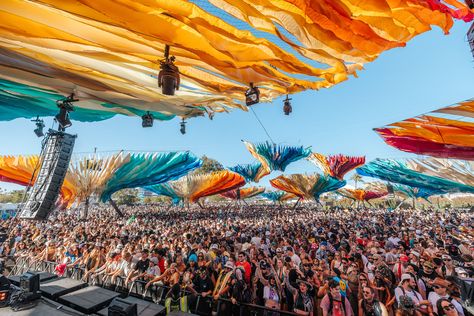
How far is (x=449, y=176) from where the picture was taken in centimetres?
1667

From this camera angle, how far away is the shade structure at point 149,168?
21.5m

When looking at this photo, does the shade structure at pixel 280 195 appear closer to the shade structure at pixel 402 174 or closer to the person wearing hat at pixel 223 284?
the shade structure at pixel 402 174

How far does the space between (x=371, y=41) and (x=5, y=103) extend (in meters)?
7.62

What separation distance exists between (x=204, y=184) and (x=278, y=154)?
11754mm

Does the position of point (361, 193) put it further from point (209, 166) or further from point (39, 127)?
point (39, 127)

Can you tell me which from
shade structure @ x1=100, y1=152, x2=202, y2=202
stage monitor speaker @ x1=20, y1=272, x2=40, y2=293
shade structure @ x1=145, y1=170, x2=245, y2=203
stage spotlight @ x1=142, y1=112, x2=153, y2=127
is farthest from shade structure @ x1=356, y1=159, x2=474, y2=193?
stage monitor speaker @ x1=20, y1=272, x2=40, y2=293

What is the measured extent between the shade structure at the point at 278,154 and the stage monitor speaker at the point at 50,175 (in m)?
22.4

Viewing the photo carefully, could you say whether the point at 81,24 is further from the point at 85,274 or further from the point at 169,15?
the point at 85,274

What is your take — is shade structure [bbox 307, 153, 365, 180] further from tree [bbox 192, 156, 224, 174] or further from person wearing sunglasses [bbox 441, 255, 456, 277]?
tree [bbox 192, 156, 224, 174]

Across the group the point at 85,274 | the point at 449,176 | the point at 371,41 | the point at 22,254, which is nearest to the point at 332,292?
the point at 371,41

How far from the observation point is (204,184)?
3369cm

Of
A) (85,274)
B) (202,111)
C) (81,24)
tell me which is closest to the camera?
(81,24)

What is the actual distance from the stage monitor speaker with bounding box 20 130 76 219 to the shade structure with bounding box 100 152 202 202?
14827mm

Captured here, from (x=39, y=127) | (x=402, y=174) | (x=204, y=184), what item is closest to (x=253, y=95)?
(x=39, y=127)
